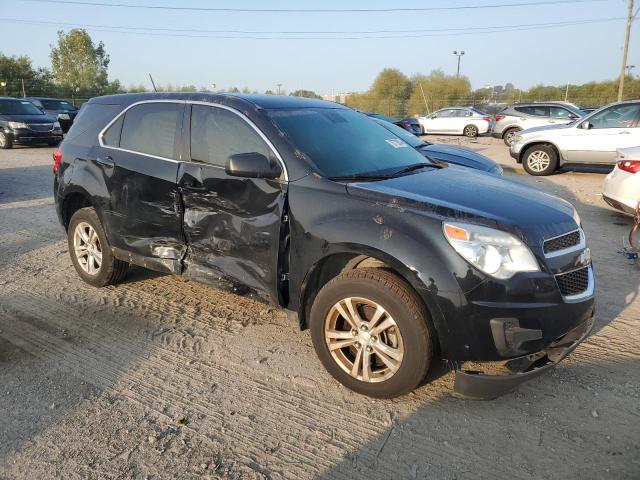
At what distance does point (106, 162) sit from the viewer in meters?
4.49

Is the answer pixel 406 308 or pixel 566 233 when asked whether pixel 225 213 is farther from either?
pixel 566 233

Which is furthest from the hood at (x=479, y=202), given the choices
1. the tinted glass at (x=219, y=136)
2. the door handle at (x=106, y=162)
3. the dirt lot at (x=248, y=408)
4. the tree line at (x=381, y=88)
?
the tree line at (x=381, y=88)

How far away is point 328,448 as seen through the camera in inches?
108

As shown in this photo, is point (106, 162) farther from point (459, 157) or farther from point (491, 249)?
point (459, 157)

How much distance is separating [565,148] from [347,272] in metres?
10.2

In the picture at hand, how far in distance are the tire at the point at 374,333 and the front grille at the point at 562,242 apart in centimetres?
81

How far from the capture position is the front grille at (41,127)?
55.3 feet

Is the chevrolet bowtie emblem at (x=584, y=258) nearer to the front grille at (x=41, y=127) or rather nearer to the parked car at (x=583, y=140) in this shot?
the parked car at (x=583, y=140)

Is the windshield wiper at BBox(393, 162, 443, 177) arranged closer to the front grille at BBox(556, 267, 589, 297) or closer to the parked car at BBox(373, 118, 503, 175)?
the front grille at BBox(556, 267, 589, 297)

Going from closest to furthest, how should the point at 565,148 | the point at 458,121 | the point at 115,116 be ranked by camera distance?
the point at 115,116 → the point at 565,148 → the point at 458,121

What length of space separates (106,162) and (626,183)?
629 cm

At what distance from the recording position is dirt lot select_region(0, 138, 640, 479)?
2.62 meters

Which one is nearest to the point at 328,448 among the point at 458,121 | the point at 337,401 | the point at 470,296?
the point at 337,401

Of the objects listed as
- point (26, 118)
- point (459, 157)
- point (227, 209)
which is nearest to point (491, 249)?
point (227, 209)
